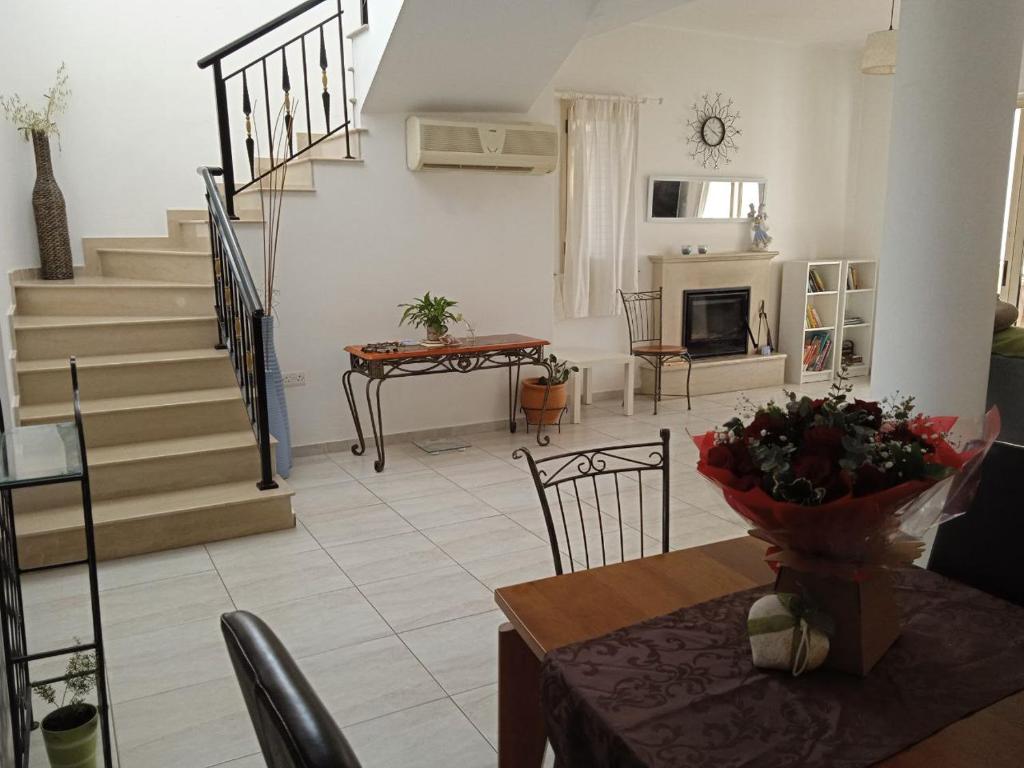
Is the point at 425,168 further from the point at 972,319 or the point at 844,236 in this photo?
the point at 844,236

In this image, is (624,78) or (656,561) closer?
(656,561)

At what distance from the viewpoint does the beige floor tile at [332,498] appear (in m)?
4.23

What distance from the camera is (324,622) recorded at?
2.98 meters

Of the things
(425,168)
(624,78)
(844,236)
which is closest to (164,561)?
(425,168)

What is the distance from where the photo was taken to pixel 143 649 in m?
2.80

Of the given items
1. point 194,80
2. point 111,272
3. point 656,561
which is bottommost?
point 656,561

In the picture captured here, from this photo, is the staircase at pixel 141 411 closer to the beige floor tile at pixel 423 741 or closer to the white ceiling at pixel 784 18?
the beige floor tile at pixel 423 741

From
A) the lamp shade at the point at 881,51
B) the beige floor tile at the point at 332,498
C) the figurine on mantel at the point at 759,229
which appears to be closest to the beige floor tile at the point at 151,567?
the beige floor tile at the point at 332,498

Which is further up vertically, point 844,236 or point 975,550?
point 844,236

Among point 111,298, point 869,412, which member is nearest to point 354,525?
point 111,298

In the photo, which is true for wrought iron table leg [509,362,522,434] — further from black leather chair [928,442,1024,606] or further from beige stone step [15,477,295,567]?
black leather chair [928,442,1024,606]

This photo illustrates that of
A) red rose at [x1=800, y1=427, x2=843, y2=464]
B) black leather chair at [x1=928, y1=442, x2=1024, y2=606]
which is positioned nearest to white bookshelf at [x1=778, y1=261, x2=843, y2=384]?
black leather chair at [x1=928, y1=442, x2=1024, y2=606]

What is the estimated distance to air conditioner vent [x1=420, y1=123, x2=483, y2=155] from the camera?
5035 millimetres

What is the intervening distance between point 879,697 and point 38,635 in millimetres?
2876
